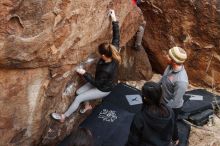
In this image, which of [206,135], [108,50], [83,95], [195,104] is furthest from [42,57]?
[195,104]

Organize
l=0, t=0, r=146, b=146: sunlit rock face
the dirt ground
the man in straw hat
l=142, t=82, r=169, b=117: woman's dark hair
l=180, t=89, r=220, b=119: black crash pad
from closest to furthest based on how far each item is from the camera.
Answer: l=142, t=82, r=169, b=117: woman's dark hair → l=0, t=0, r=146, b=146: sunlit rock face → the man in straw hat → the dirt ground → l=180, t=89, r=220, b=119: black crash pad

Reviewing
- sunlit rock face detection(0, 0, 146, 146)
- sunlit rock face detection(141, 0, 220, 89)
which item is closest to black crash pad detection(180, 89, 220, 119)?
sunlit rock face detection(141, 0, 220, 89)

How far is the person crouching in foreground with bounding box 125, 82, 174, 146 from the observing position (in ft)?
16.7

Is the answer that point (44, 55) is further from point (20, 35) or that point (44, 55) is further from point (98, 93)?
point (98, 93)

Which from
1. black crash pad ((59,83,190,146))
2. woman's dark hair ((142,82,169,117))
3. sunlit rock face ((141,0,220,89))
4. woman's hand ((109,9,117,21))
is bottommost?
black crash pad ((59,83,190,146))

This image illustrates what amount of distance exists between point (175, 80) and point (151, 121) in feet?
4.05

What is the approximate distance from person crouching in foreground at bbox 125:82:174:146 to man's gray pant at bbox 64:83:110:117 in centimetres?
170

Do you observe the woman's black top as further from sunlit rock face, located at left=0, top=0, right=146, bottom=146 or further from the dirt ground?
the dirt ground

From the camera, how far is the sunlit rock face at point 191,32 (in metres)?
9.40

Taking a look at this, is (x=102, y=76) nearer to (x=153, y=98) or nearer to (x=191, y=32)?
(x=153, y=98)

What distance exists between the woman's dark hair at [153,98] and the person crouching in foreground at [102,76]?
5.24ft

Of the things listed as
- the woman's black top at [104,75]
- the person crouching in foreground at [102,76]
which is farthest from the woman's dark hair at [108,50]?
the woman's black top at [104,75]

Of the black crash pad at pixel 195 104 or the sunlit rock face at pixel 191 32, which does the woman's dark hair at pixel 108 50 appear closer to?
the black crash pad at pixel 195 104

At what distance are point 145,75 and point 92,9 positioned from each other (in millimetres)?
3496
